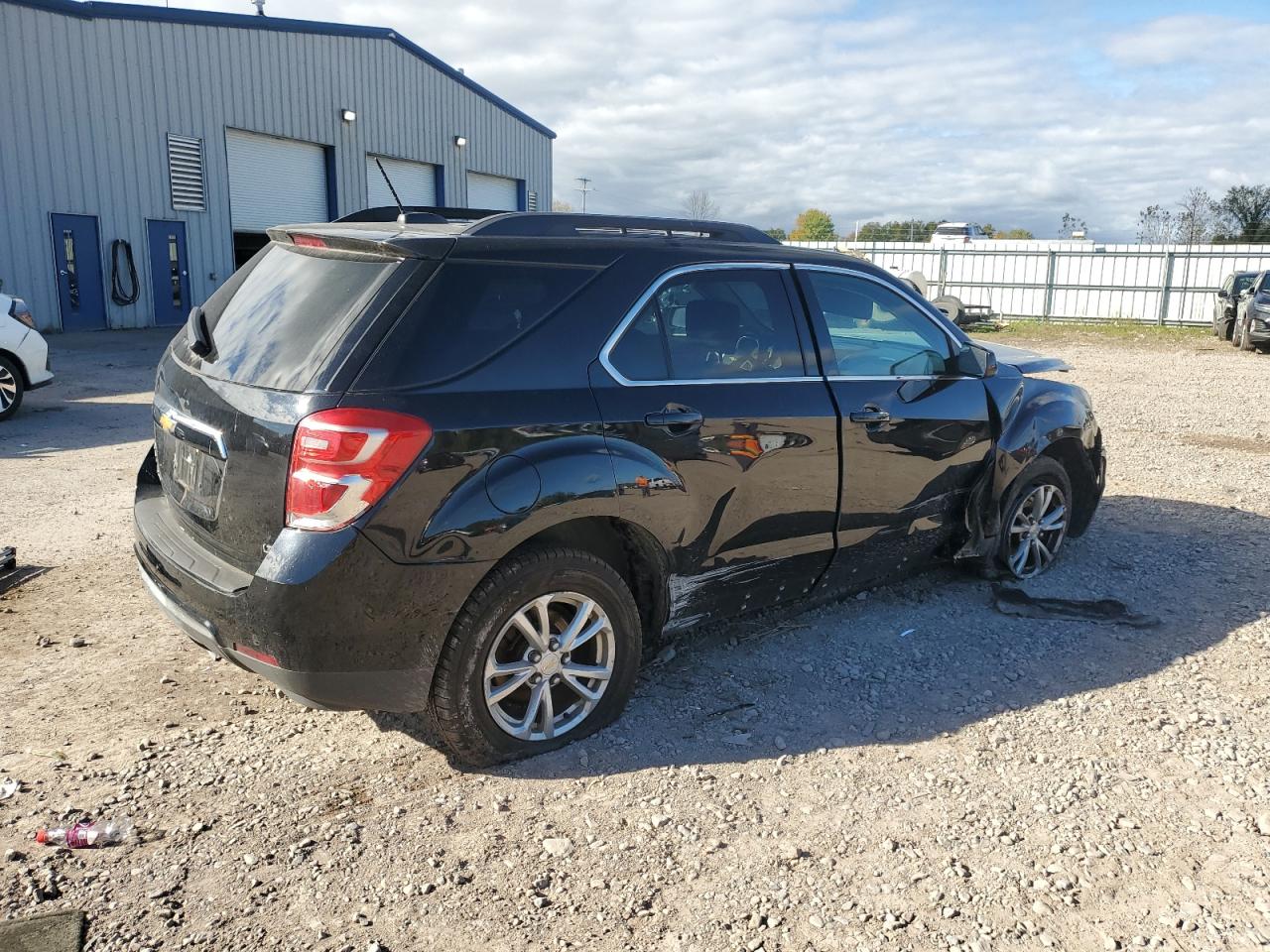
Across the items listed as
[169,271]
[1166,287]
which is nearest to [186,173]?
[169,271]

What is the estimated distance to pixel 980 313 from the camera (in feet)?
92.7

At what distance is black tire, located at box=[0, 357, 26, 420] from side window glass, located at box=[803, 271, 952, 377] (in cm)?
916

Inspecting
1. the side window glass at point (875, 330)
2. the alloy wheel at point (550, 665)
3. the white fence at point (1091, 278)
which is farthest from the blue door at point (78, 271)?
the alloy wheel at point (550, 665)

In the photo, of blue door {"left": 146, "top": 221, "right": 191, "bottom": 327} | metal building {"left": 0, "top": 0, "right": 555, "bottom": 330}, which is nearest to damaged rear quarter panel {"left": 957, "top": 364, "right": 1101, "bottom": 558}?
metal building {"left": 0, "top": 0, "right": 555, "bottom": 330}

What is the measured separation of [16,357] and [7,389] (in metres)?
0.34

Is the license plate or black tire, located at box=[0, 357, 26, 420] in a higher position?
the license plate

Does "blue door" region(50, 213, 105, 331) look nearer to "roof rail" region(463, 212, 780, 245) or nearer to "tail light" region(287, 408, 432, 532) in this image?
"roof rail" region(463, 212, 780, 245)

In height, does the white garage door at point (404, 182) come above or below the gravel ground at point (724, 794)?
above

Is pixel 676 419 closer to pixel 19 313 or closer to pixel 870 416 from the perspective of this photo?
pixel 870 416

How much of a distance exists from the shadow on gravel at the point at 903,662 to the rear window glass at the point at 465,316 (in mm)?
1440

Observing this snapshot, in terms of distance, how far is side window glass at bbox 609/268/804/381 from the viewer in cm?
368

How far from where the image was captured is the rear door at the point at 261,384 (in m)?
3.04

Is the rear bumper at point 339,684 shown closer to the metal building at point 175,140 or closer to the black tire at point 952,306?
the black tire at point 952,306

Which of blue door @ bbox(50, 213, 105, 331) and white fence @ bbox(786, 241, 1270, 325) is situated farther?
white fence @ bbox(786, 241, 1270, 325)
